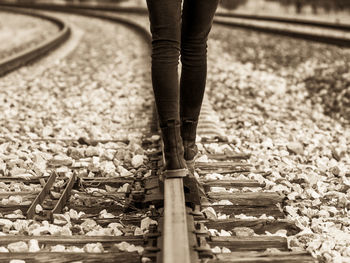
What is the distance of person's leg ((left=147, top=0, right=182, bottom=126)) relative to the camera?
2625mm

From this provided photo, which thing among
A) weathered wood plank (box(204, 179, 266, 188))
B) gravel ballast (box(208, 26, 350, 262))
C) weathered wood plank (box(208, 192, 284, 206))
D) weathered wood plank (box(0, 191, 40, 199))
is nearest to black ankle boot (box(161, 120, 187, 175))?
weathered wood plank (box(208, 192, 284, 206))

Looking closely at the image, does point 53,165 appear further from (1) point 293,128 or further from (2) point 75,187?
(1) point 293,128

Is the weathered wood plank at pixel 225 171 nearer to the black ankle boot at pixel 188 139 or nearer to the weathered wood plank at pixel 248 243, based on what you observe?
the black ankle boot at pixel 188 139

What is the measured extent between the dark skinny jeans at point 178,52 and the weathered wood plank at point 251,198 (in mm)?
463

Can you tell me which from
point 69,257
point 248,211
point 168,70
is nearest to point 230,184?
point 248,211

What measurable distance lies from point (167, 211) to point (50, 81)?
5312 millimetres

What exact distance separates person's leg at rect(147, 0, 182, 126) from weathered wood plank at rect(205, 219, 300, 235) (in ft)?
1.87

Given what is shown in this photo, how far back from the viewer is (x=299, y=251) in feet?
7.72

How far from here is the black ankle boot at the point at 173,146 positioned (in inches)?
112

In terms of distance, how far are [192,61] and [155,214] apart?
83 centimetres

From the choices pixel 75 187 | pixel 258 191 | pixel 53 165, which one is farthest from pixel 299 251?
pixel 53 165

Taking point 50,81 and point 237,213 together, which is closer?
point 237,213

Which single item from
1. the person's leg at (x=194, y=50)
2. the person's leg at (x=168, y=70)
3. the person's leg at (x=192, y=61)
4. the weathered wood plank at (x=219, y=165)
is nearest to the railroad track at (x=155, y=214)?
the weathered wood plank at (x=219, y=165)

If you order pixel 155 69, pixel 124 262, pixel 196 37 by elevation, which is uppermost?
pixel 196 37
